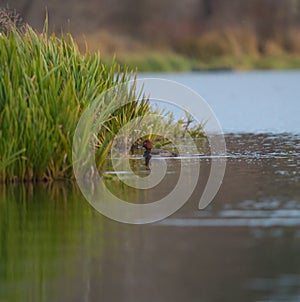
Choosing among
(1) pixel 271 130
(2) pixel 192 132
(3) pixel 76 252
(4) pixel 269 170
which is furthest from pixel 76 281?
(1) pixel 271 130

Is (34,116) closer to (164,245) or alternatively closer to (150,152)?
(150,152)

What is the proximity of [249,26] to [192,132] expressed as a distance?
103 feet

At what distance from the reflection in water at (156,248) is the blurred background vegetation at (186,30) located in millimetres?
30028

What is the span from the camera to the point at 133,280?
288 inches

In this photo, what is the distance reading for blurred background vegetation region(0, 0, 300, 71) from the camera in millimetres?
44584

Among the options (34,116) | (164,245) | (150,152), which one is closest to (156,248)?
(164,245)

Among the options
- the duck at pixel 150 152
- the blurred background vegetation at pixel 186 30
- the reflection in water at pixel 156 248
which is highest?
the blurred background vegetation at pixel 186 30

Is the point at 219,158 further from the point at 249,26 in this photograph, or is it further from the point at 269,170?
the point at 249,26

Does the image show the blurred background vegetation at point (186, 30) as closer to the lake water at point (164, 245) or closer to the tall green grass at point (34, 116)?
the tall green grass at point (34, 116)

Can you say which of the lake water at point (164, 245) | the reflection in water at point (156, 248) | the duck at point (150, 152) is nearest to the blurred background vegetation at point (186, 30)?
the duck at point (150, 152)

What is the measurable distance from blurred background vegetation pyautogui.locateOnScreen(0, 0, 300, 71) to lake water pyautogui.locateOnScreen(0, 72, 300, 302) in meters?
29.5

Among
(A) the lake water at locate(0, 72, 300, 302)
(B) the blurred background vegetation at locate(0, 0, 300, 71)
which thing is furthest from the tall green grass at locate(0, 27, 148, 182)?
(B) the blurred background vegetation at locate(0, 0, 300, 71)

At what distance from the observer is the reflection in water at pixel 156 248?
23.2 ft

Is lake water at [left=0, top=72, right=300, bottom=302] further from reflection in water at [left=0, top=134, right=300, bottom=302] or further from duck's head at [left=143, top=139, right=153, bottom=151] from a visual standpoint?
duck's head at [left=143, top=139, right=153, bottom=151]
